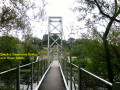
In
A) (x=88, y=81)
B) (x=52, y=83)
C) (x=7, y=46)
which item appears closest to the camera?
(x=88, y=81)

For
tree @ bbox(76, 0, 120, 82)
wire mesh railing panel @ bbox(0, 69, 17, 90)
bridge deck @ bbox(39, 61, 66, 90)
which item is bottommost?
bridge deck @ bbox(39, 61, 66, 90)

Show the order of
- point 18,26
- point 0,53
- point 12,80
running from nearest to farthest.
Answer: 1. point 12,80
2. point 18,26
3. point 0,53

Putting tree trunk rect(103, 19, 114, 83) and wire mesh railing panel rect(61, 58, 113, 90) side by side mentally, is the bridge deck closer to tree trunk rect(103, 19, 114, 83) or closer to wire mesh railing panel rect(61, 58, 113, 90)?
wire mesh railing panel rect(61, 58, 113, 90)

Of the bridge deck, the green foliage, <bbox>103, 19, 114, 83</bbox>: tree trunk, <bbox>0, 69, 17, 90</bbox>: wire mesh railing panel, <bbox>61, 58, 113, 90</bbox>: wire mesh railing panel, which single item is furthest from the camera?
<bbox>103, 19, 114, 83</bbox>: tree trunk

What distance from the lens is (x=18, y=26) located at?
4402 mm

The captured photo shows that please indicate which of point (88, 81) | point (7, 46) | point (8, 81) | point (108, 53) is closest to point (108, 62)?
point (108, 53)

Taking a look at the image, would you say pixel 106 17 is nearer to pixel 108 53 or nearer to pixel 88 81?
pixel 108 53

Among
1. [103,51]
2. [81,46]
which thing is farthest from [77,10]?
[103,51]

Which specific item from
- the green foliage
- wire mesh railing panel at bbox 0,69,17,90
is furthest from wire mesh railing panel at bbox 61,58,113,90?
the green foliage

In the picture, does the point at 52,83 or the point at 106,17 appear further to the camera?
the point at 106,17

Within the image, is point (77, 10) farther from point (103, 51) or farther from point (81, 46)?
point (103, 51)

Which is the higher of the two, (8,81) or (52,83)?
(8,81)

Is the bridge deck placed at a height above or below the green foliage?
below

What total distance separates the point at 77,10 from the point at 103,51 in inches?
93.3
